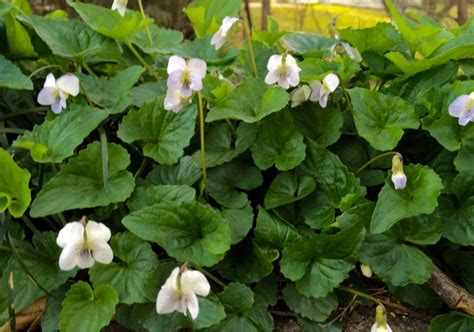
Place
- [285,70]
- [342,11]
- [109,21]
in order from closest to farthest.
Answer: [285,70] < [109,21] < [342,11]

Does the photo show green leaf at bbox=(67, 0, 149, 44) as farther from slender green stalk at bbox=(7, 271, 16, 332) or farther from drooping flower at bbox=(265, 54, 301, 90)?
slender green stalk at bbox=(7, 271, 16, 332)

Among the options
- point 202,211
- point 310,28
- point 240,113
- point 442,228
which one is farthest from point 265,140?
point 310,28

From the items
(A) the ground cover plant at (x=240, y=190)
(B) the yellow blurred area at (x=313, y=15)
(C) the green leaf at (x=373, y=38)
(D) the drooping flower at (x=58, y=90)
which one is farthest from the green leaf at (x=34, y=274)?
(B) the yellow blurred area at (x=313, y=15)

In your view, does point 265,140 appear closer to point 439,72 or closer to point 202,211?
point 202,211

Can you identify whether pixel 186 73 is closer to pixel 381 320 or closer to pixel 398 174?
pixel 398 174

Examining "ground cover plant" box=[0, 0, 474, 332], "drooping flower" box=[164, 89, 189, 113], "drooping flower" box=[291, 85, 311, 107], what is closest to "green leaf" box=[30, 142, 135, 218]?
"ground cover plant" box=[0, 0, 474, 332]

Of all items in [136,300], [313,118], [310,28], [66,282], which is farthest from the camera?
[310,28]

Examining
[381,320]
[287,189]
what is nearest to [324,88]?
[287,189]
